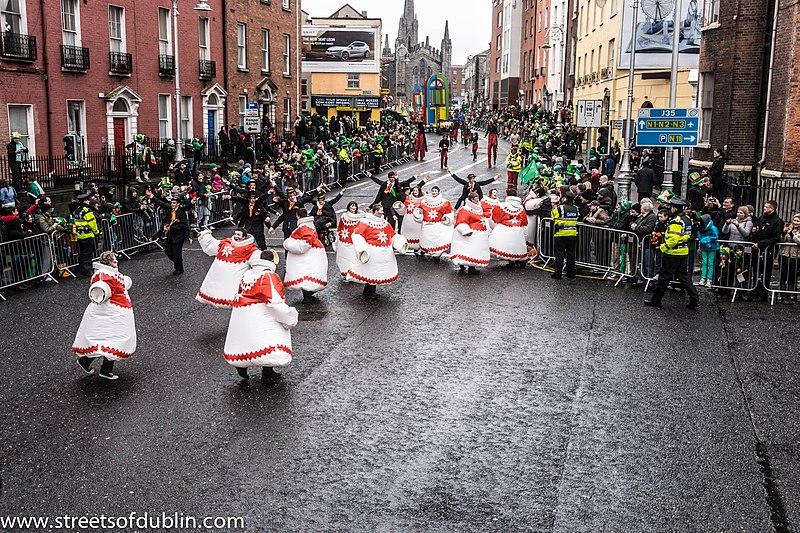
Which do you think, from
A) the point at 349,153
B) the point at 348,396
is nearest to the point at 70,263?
the point at 348,396

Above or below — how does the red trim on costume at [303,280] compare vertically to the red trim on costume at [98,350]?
above

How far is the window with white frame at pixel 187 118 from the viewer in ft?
116

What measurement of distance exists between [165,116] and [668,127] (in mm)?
22216

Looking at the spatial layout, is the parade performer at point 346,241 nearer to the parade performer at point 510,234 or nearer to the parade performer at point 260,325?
the parade performer at point 510,234

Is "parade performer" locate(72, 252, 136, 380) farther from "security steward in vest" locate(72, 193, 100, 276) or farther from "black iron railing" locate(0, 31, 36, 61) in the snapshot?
"black iron railing" locate(0, 31, 36, 61)

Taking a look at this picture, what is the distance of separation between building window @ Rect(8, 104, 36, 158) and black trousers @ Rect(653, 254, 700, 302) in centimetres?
1985

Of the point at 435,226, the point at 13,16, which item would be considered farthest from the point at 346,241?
the point at 13,16

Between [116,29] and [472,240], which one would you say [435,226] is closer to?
[472,240]

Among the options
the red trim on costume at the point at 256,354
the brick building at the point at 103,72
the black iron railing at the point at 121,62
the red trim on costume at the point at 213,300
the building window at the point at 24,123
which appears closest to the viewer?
the red trim on costume at the point at 256,354

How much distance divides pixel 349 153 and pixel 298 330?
83.9 ft

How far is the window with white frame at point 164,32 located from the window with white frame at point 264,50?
31.0ft

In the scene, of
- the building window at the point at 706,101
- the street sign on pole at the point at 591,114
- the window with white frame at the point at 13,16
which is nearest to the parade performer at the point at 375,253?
the street sign on pole at the point at 591,114

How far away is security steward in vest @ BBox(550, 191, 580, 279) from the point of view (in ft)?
53.2

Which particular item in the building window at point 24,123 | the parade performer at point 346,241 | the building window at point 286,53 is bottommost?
the parade performer at point 346,241
